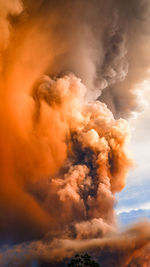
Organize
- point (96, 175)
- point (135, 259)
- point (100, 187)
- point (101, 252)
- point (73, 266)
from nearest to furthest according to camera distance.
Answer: point (73, 266) → point (100, 187) → point (96, 175) → point (101, 252) → point (135, 259)

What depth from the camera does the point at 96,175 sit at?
35312 millimetres

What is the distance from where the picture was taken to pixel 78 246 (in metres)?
34.2

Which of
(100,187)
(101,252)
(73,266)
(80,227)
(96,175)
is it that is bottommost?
(73,266)

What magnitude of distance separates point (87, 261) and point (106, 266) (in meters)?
14.0

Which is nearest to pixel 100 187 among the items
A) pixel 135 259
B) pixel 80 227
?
pixel 80 227

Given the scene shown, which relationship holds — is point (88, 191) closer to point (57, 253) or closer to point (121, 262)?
point (57, 253)

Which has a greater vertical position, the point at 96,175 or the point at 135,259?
the point at 96,175

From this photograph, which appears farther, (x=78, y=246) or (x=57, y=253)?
(x=57, y=253)

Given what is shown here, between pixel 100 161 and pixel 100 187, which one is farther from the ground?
pixel 100 161

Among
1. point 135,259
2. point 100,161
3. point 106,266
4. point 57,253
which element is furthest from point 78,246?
point 135,259

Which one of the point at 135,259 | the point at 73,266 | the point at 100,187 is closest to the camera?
the point at 73,266

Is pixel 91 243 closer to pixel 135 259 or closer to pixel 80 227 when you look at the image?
pixel 80 227

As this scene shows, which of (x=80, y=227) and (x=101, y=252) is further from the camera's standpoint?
(x=101, y=252)

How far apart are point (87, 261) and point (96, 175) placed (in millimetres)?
12658
